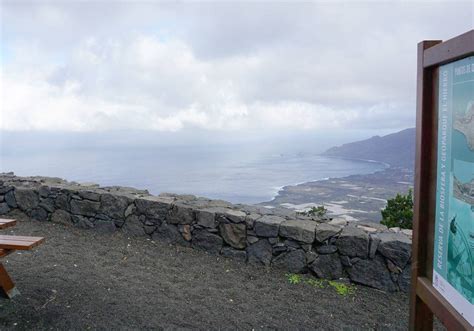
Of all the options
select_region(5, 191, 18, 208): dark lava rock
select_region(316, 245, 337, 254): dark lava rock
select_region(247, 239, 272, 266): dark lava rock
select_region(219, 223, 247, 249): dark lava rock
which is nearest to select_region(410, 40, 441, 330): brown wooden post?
select_region(316, 245, 337, 254): dark lava rock

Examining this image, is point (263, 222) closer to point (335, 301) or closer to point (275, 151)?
point (335, 301)

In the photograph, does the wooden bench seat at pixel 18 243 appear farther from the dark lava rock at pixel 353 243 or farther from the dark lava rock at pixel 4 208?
the dark lava rock at pixel 4 208

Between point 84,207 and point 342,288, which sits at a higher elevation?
point 84,207

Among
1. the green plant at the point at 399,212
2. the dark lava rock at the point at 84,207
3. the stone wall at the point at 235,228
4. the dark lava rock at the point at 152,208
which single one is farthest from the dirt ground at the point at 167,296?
the green plant at the point at 399,212

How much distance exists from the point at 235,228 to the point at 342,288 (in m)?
1.40

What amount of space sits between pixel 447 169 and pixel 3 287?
3574mm

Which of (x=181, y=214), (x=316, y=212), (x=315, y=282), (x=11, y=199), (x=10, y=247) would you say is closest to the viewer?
(x=10, y=247)

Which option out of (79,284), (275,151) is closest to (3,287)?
(79,284)

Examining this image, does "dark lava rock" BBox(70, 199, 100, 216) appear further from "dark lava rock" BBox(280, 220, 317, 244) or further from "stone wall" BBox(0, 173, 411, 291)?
"dark lava rock" BBox(280, 220, 317, 244)

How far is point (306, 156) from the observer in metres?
78.2

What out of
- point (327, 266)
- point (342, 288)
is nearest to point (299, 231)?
point (327, 266)

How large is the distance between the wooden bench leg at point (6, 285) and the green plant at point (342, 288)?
10.2 feet

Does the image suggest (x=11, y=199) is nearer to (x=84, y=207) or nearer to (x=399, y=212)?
(x=84, y=207)

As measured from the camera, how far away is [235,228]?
4684 mm
